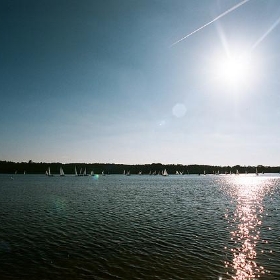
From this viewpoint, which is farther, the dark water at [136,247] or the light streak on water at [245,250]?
the light streak on water at [245,250]

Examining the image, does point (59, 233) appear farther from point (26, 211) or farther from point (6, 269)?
point (26, 211)

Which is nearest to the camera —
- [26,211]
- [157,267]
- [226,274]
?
[226,274]

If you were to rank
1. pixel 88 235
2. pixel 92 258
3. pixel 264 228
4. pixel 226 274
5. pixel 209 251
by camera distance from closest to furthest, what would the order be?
pixel 226 274, pixel 92 258, pixel 209 251, pixel 88 235, pixel 264 228

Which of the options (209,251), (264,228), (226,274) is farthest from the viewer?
(264,228)

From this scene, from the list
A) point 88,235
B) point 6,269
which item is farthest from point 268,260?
point 6,269

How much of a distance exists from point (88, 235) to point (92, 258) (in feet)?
31.5

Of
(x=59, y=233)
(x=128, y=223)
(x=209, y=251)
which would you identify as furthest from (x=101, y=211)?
(x=209, y=251)

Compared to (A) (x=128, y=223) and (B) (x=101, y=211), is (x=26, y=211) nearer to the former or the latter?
(B) (x=101, y=211)

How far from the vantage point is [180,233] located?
38.6 metres

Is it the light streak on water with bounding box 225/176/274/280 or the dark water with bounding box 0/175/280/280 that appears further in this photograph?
the light streak on water with bounding box 225/176/274/280

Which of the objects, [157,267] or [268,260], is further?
[268,260]

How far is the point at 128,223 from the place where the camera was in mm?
45094

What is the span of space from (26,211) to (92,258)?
111 feet

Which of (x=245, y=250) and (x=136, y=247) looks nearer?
(x=245, y=250)
